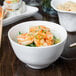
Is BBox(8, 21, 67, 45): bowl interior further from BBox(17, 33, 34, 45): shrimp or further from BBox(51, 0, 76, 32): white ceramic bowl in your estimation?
BBox(51, 0, 76, 32): white ceramic bowl

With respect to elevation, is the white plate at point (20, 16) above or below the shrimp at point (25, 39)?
below

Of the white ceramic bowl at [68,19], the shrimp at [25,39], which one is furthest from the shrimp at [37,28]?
the white ceramic bowl at [68,19]

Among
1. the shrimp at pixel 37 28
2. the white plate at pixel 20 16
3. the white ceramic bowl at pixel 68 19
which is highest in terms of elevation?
the shrimp at pixel 37 28

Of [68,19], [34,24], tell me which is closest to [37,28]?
[34,24]

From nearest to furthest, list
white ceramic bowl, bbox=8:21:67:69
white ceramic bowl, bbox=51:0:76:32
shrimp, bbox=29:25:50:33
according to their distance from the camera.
Answer: 1. white ceramic bowl, bbox=8:21:67:69
2. shrimp, bbox=29:25:50:33
3. white ceramic bowl, bbox=51:0:76:32

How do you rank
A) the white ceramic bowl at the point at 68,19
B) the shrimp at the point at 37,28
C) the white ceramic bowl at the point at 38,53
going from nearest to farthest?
1. the white ceramic bowl at the point at 38,53
2. the shrimp at the point at 37,28
3. the white ceramic bowl at the point at 68,19

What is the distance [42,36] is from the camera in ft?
2.63

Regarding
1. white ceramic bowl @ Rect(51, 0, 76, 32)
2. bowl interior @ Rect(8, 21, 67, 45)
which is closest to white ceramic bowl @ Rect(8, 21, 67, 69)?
bowl interior @ Rect(8, 21, 67, 45)

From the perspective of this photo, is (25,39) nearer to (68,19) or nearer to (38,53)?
(38,53)

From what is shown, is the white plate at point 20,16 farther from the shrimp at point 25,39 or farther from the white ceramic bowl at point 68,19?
the shrimp at point 25,39

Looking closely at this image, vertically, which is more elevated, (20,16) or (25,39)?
(25,39)

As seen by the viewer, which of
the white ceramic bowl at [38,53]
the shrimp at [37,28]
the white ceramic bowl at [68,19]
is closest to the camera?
the white ceramic bowl at [38,53]

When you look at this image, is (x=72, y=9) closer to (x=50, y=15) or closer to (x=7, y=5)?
(x=50, y=15)

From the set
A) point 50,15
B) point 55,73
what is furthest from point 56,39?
point 50,15
